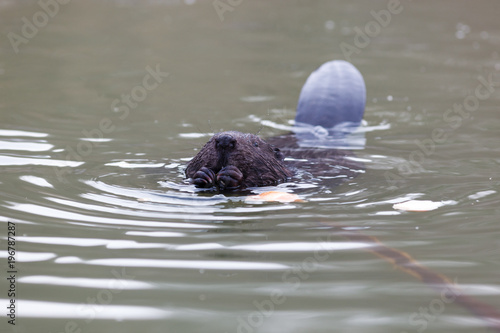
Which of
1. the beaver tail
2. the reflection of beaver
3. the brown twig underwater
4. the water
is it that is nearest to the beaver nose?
the reflection of beaver

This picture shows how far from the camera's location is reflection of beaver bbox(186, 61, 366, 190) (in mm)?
4621

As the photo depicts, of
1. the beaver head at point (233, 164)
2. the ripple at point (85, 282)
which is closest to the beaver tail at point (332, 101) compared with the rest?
the beaver head at point (233, 164)

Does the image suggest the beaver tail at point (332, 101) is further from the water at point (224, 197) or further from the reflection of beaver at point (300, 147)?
the water at point (224, 197)

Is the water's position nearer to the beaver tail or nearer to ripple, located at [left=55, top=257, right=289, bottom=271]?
ripple, located at [left=55, top=257, right=289, bottom=271]

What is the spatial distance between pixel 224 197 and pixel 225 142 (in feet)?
1.21

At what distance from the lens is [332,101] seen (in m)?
6.50

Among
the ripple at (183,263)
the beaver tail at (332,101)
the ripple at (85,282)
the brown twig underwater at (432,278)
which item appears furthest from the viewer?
the beaver tail at (332,101)

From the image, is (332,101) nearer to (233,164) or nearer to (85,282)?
(233,164)

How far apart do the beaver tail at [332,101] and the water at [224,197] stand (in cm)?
39

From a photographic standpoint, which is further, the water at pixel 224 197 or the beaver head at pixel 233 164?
the beaver head at pixel 233 164

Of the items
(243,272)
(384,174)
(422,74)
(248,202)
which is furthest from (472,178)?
(422,74)

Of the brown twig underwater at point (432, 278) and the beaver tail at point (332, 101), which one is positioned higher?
the beaver tail at point (332, 101)

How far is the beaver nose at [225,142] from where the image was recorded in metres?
4.54

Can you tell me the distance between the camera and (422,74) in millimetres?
9547
